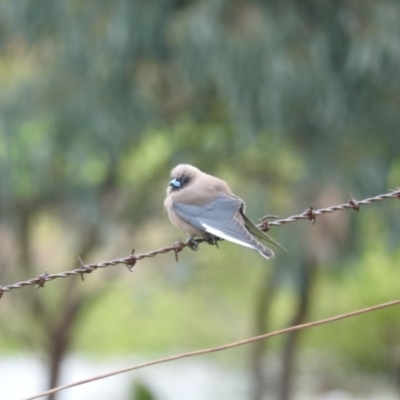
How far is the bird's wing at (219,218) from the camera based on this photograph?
516 cm

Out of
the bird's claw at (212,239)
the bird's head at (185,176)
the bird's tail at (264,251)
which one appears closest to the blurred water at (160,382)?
the bird's head at (185,176)

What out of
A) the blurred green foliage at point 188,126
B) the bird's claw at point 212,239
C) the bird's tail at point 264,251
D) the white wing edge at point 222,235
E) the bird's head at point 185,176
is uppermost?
the blurred green foliage at point 188,126

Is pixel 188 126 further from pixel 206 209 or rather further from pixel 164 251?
pixel 164 251

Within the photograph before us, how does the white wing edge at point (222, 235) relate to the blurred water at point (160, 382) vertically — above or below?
below

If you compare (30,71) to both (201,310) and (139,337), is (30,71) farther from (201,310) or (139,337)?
(139,337)

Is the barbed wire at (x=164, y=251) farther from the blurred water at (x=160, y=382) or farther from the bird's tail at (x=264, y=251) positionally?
the blurred water at (x=160, y=382)

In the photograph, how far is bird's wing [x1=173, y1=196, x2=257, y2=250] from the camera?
16.9ft

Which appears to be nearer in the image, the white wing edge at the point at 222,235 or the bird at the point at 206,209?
the white wing edge at the point at 222,235

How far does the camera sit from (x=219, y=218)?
5410 millimetres

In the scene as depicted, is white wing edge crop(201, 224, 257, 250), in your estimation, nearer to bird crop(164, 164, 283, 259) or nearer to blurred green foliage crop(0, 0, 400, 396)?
bird crop(164, 164, 283, 259)

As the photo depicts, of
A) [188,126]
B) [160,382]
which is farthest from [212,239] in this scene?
[160,382]

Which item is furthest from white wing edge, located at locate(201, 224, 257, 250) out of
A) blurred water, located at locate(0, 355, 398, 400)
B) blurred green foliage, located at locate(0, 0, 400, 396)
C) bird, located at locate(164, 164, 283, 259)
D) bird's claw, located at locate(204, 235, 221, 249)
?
blurred water, located at locate(0, 355, 398, 400)

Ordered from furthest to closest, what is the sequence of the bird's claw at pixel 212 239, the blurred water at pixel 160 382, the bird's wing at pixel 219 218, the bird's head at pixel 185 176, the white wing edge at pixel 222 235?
1. the blurred water at pixel 160 382
2. the bird's head at pixel 185 176
3. the bird's claw at pixel 212 239
4. the bird's wing at pixel 219 218
5. the white wing edge at pixel 222 235

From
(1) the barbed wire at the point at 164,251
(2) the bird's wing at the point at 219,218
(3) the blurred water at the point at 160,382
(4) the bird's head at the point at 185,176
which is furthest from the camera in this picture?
(3) the blurred water at the point at 160,382
